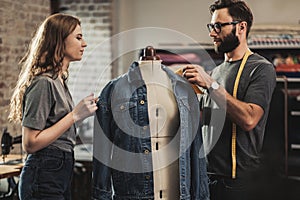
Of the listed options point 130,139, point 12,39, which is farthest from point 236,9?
point 12,39

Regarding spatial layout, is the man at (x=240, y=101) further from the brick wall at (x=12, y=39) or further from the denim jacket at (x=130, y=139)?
the brick wall at (x=12, y=39)

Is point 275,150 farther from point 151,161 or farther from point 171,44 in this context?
point 151,161

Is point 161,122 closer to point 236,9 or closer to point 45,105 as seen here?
point 45,105

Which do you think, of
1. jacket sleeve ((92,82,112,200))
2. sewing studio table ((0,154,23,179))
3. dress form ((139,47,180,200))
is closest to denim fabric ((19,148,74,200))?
jacket sleeve ((92,82,112,200))

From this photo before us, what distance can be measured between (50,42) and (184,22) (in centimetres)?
342

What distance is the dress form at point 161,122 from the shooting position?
7.66 feet

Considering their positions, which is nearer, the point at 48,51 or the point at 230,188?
the point at 48,51

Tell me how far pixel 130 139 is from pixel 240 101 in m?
0.58

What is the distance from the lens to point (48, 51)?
2.43 m

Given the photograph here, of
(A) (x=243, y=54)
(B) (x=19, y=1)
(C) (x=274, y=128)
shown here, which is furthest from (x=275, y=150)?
(B) (x=19, y=1)

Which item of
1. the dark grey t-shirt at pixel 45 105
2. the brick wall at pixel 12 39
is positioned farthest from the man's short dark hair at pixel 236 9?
the brick wall at pixel 12 39

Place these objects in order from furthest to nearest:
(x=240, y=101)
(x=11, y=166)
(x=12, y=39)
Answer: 1. (x=12, y=39)
2. (x=11, y=166)
3. (x=240, y=101)

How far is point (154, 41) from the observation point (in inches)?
227

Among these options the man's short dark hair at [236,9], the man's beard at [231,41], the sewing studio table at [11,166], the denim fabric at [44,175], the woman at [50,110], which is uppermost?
the man's short dark hair at [236,9]
